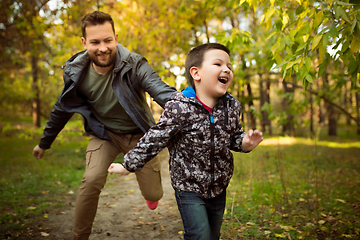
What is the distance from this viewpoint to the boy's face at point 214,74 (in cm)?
193

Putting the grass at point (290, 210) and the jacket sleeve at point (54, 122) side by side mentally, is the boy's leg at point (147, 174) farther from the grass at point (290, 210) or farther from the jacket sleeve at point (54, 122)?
the grass at point (290, 210)

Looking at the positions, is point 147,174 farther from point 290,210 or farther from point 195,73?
point 290,210

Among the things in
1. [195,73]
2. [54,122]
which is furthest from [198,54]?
[54,122]

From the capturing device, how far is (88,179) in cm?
253

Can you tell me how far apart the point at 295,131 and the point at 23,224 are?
52.9ft

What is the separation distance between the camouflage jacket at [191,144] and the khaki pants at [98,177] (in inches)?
32.3

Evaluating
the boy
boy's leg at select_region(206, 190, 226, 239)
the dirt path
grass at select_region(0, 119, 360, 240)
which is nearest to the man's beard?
the boy

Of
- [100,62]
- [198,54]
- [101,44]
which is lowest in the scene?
[198,54]

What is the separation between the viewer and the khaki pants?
2.51m

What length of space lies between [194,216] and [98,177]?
1174 millimetres

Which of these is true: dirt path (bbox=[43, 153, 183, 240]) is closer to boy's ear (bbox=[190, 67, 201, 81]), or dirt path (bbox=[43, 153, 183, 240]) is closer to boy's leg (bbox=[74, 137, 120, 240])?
boy's leg (bbox=[74, 137, 120, 240])

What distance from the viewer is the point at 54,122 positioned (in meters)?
2.98

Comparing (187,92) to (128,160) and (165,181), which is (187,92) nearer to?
(128,160)

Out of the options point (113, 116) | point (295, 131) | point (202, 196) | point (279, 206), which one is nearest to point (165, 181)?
point (279, 206)
